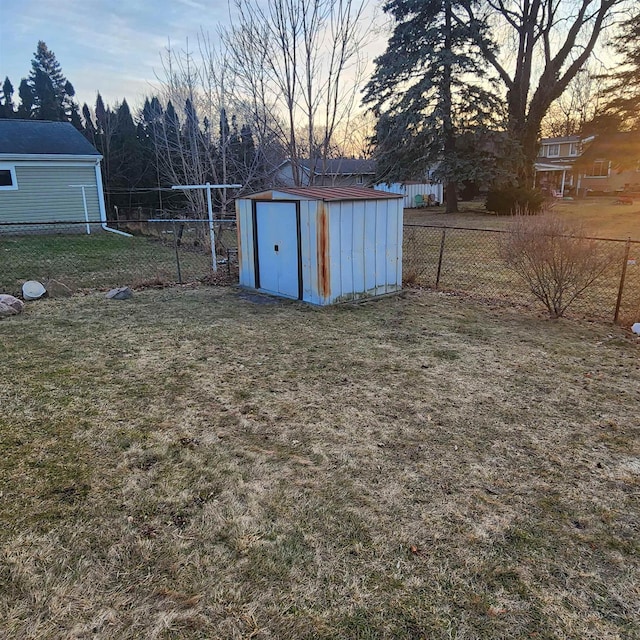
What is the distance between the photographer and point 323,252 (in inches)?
249

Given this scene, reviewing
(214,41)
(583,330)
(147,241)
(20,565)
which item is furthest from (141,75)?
(20,565)

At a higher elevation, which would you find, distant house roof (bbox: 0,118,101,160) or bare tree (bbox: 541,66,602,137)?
bare tree (bbox: 541,66,602,137)

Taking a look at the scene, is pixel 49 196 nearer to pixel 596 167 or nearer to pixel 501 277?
pixel 501 277

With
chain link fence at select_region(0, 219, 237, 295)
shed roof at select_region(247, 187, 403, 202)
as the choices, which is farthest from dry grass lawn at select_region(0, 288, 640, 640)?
chain link fence at select_region(0, 219, 237, 295)

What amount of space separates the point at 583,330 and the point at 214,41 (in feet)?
29.9

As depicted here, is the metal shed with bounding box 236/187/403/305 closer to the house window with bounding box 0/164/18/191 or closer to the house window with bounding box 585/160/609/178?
the house window with bounding box 0/164/18/191

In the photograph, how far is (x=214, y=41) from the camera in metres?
9.91

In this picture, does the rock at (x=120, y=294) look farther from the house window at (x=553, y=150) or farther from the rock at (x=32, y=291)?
the house window at (x=553, y=150)

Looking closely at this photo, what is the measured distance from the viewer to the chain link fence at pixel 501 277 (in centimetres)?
605

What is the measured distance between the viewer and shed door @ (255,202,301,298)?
262 inches

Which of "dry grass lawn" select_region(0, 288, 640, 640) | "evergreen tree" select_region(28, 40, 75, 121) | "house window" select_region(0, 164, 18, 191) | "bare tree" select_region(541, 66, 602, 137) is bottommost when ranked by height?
"dry grass lawn" select_region(0, 288, 640, 640)

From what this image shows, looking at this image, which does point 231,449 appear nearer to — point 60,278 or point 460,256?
point 60,278

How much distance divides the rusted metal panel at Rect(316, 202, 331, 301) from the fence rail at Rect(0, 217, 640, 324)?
2024 mm

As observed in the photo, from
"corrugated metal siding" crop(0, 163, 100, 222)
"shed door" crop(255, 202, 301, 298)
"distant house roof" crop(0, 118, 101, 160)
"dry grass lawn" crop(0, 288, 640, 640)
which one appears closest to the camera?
"dry grass lawn" crop(0, 288, 640, 640)
